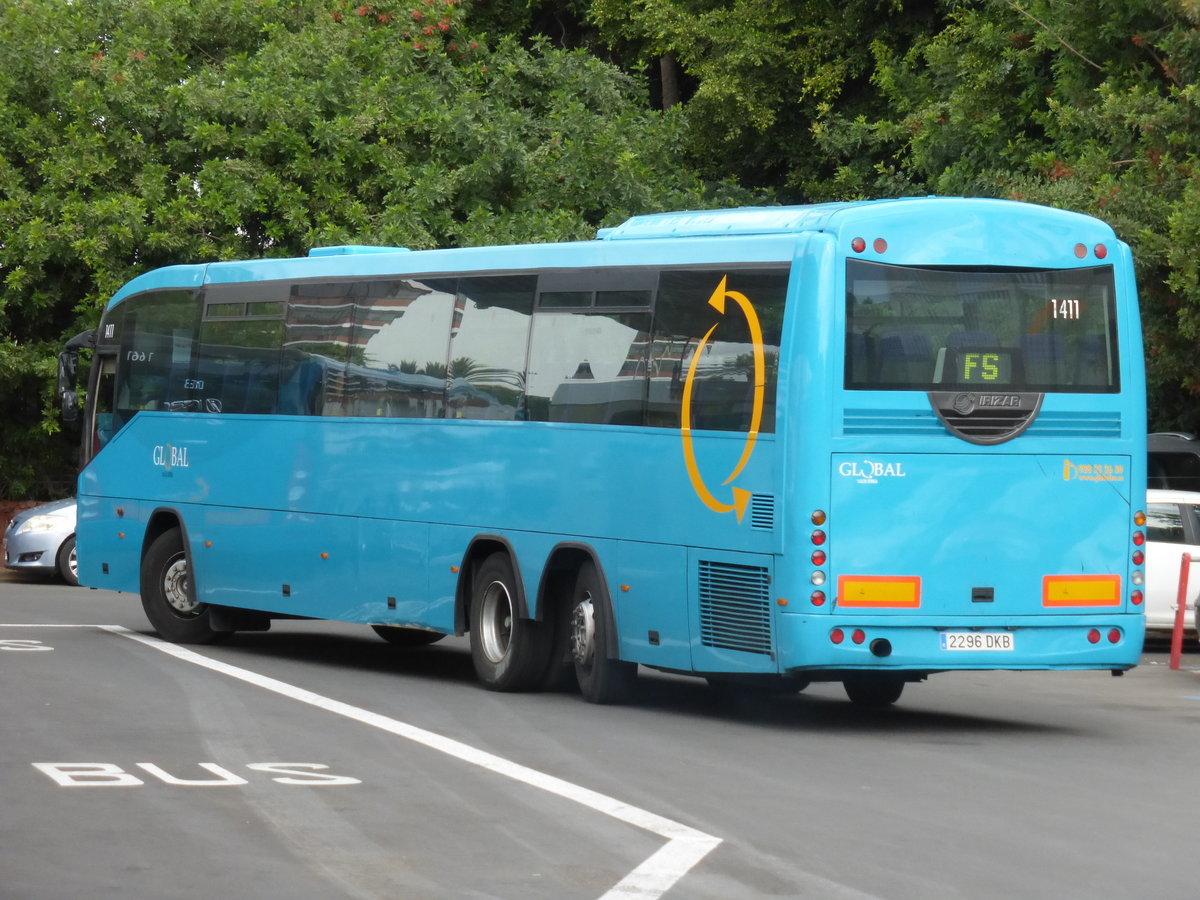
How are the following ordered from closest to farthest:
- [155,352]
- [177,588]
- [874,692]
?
[874,692] → [177,588] → [155,352]

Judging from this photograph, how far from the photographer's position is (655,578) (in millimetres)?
13211

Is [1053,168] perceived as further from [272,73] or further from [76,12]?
[76,12]

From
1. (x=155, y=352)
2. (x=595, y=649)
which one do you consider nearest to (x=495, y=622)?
(x=595, y=649)

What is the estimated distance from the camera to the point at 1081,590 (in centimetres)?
1268

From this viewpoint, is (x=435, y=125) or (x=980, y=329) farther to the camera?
(x=435, y=125)

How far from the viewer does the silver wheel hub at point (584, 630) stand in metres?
13.8

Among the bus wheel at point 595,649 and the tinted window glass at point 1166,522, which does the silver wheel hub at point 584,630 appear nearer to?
the bus wheel at point 595,649

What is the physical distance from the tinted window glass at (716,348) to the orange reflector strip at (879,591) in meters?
1.05

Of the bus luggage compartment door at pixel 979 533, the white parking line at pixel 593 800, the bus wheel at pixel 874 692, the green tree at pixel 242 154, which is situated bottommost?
the white parking line at pixel 593 800

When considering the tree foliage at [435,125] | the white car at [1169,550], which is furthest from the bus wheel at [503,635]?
the tree foliage at [435,125]

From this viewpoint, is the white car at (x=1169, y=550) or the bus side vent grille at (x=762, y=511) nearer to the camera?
the bus side vent grille at (x=762, y=511)

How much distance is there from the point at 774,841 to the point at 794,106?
2629 cm

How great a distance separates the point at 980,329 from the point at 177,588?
29.4 ft

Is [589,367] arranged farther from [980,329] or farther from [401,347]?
[980,329]
